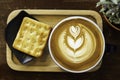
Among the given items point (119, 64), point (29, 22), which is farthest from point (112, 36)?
point (29, 22)

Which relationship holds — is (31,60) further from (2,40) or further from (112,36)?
(112,36)

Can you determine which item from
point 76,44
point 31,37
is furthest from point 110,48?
point 31,37

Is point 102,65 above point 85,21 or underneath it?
underneath

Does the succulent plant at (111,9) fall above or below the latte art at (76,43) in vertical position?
above

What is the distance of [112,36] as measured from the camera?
0.91 meters

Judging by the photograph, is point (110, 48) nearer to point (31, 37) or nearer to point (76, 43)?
point (76, 43)

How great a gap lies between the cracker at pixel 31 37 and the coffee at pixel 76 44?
3 cm

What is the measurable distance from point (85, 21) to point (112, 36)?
96 millimetres

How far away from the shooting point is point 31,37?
0.88m

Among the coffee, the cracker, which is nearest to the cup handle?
the coffee

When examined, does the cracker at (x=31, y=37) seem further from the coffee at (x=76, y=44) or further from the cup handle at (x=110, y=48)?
the cup handle at (x=110, y=48)

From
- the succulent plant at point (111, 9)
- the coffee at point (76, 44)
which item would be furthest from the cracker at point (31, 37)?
the succulent plant at point (111, 9)

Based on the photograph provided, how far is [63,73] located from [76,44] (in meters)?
0.10

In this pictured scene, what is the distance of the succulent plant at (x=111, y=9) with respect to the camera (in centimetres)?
82
